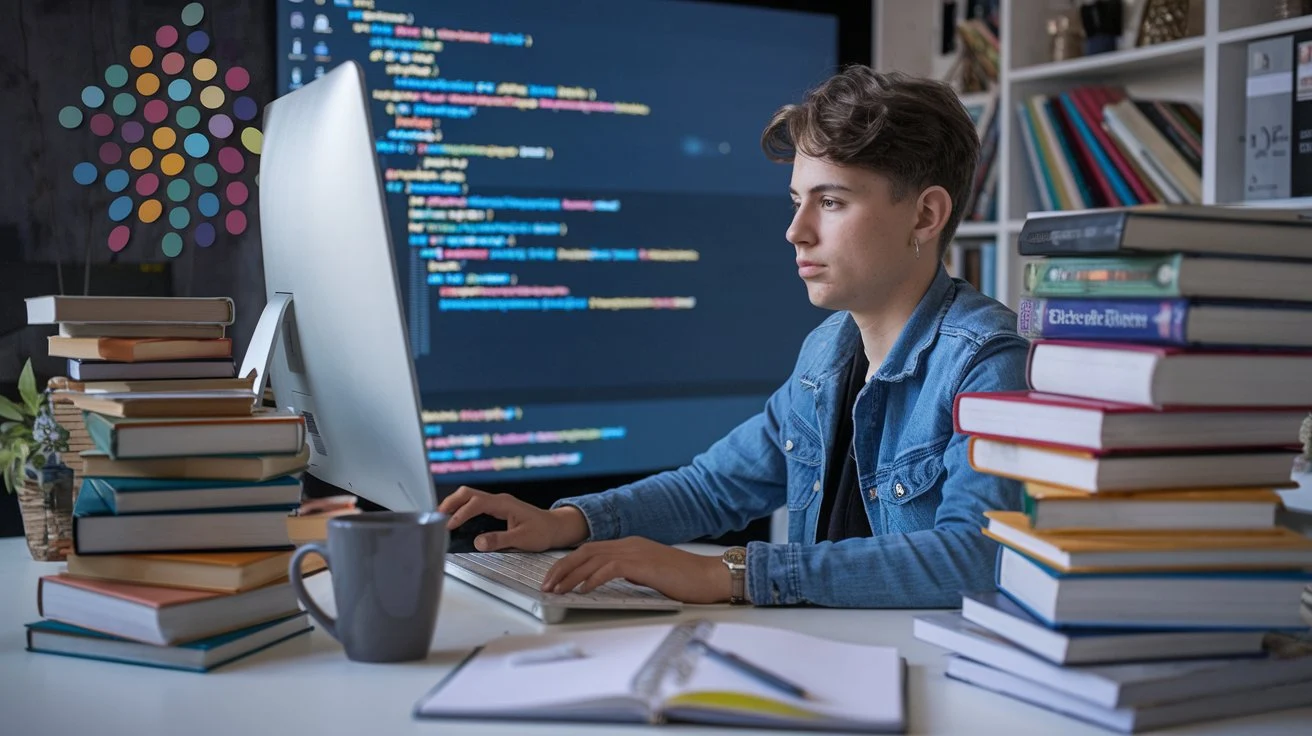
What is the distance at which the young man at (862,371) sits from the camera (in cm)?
144

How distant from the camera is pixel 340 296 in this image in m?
1.17

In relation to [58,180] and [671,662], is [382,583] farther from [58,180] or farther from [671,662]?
[58,180]

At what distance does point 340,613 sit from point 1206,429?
2.20 ft

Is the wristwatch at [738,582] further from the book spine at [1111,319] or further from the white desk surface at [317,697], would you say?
the book spine at [1111,319]

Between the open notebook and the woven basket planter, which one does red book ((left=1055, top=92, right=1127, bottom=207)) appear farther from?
the woven basket planter

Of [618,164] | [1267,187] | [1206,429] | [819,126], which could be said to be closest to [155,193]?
[618,164]

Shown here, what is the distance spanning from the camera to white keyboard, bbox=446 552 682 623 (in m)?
1.10

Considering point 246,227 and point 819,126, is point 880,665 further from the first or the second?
point 246,227

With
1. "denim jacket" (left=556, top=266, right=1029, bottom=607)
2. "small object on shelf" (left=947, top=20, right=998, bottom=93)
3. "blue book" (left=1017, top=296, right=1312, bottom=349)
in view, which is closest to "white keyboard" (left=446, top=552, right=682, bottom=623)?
"denim jacket" (left=556, top=266, right=1029, bottom=607)

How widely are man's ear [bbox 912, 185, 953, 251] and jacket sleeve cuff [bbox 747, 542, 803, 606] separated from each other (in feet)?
1.99

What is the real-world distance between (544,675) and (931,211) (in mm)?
976

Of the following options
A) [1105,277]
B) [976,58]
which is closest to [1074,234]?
[1105,277]

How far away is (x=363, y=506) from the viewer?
1.96m

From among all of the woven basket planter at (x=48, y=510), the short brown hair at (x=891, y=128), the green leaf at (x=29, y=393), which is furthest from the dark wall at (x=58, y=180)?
the short brown hair at (x=891, y=128)
